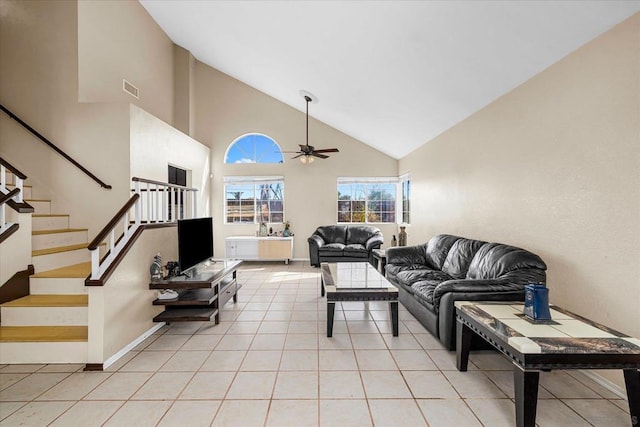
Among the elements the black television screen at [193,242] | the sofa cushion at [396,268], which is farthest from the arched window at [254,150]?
the sofa cushion at [396,268]

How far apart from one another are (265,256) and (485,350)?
5.26 meters

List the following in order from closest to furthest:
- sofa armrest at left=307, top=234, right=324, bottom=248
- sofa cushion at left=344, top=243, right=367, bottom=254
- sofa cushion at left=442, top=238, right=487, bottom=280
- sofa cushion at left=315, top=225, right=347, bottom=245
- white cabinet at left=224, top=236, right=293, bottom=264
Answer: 1. sofa cushion at left=442, top=238, right=487, bottom=280
2. sofa cushion at left=344, top=243, right=367, bottom=254
3. sofa armrest at left=307, top=234, right=324, bottom=248
4. white cabinet at left=224, top=236, right=293, bottom=264
5. sofa cushion at left=315, top=225, right=347, bottom=245

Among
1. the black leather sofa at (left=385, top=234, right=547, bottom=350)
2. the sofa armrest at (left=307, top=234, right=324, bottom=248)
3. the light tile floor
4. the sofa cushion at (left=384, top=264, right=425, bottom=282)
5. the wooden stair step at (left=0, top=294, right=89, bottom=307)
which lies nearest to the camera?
the light tile floor

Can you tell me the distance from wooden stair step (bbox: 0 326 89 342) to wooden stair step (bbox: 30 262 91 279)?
49 cm

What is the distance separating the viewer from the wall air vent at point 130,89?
16.6 feet

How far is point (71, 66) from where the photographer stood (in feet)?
13.7

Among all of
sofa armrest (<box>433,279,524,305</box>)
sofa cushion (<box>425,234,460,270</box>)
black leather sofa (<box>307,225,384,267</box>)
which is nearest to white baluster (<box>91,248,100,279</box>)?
sofa armrest (<box>433,279,524,305</box>)

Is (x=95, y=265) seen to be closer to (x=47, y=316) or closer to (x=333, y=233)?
(x=47, y=316)

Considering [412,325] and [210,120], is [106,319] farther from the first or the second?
[210,120]

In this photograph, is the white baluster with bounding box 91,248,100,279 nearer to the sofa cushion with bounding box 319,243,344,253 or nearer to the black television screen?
the black television screen

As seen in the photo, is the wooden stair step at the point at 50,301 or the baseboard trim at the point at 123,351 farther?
the wooden stair step at the point at 50,301

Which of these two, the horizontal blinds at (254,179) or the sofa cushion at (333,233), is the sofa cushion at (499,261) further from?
the horizontal blinds at (254,179)

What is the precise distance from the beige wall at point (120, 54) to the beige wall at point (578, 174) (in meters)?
5.59

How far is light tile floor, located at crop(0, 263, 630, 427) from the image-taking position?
75.3 inches
